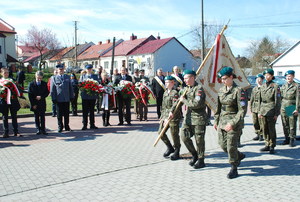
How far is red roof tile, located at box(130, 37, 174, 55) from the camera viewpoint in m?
52.0

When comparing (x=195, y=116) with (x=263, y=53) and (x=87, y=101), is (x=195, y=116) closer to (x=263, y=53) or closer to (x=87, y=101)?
(x=87, y=101)

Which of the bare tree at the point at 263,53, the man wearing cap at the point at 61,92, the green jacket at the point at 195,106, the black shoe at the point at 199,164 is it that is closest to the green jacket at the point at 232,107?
the green jacket at the point at 195,106

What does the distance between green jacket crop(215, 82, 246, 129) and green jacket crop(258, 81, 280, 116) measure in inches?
79.9

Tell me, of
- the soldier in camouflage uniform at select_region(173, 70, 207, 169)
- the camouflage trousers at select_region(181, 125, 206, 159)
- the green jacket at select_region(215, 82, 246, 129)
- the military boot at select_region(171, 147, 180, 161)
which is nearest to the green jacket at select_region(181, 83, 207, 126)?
the soldier in camouflage uniform at select_region(173, 70, 207, 169)

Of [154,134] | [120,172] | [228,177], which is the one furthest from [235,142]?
[154,134]

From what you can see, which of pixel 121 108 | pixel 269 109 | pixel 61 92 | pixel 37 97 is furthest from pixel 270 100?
pixel 37 97

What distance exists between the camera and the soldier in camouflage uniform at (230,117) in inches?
205

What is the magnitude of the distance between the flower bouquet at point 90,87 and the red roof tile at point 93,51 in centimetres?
5407

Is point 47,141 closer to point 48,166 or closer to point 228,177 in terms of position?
point 48,166

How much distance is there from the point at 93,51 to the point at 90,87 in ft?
193

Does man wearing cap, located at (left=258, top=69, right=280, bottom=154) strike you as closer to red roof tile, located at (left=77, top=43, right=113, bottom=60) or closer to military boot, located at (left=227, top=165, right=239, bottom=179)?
military boot, located at (left=227, top=165, right=239, bottom=179)

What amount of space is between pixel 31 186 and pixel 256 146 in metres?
5.68

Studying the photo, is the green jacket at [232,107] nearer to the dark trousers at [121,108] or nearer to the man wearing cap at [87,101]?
the man wearing cap at [87,101]

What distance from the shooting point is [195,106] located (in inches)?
224
